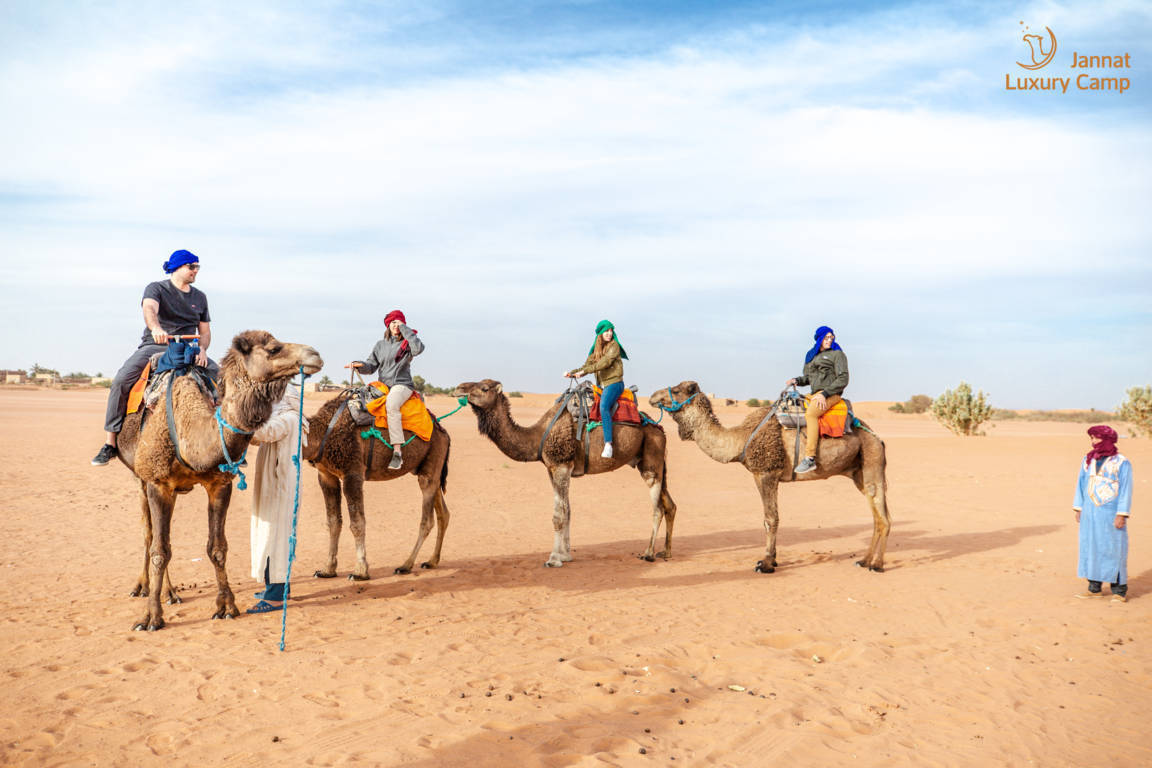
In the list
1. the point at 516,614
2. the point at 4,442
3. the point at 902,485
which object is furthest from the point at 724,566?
the point at 4,442

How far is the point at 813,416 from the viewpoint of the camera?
10750 mm

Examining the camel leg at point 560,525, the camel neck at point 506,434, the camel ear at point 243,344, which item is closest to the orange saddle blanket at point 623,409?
the camel neck at point 506,434

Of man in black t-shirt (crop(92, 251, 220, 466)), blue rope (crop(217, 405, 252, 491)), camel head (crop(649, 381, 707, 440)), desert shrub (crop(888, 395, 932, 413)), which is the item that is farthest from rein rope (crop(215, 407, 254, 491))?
desert shrub (crop(888, 395, 932, 413))

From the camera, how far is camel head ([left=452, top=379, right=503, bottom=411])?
11.2m

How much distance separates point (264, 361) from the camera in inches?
274

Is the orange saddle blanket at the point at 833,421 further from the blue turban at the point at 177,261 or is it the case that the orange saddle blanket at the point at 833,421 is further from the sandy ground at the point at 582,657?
the blue turban at the point at 177,261

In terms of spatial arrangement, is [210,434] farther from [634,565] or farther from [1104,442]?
[1104,442]

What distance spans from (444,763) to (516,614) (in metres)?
3.45

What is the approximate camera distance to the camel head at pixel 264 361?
6.89 metres

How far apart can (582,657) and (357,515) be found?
13.2 feet

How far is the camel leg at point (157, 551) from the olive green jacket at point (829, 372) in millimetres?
8081

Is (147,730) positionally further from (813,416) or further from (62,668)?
(813,416)

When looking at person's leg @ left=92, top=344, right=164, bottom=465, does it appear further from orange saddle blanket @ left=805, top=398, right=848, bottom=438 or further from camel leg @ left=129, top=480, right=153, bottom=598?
orange saddle blanket @ left=805, top=398, right=848, bottom=438

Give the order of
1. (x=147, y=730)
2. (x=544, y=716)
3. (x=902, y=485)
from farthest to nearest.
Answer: (x=902, y=485) → (x=544, y=716) → (x=147, y=730)
